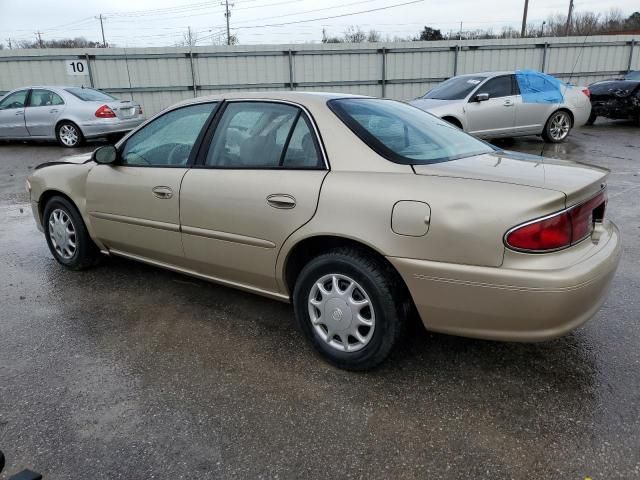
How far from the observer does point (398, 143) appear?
296 cm

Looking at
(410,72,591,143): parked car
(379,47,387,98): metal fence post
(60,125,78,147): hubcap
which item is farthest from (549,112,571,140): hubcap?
(60,125,78,147): hubcap

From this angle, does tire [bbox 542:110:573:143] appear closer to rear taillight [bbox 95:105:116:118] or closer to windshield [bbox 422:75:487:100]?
windshield [bbox 422:75:487:100]

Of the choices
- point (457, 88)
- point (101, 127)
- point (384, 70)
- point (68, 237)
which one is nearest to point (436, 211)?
point (68, 237)

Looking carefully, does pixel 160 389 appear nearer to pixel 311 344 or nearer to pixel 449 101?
pixel 311 344

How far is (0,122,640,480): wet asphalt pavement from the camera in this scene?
2.23m

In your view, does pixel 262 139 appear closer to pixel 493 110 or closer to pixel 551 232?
pixel 551 232

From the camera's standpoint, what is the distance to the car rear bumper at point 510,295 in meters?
2.32

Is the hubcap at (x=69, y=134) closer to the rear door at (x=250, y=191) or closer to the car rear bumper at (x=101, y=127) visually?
the car rear bumper at (x=101, y=127)

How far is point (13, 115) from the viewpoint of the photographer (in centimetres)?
1229

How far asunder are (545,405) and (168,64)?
16125mm

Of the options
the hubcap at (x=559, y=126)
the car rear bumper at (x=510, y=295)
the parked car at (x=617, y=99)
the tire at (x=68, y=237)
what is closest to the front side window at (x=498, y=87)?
the hubcap at (x=559, y=126)

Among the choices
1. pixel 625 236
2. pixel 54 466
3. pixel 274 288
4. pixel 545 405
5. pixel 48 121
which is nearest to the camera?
pixel 54 466

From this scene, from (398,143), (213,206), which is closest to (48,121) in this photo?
(213,206)

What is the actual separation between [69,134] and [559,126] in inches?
418
